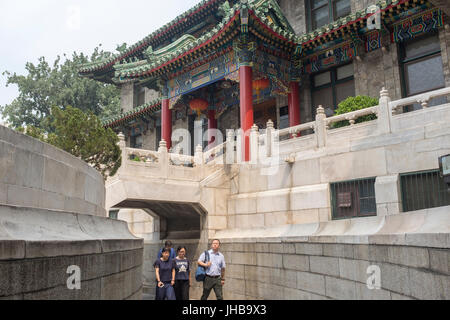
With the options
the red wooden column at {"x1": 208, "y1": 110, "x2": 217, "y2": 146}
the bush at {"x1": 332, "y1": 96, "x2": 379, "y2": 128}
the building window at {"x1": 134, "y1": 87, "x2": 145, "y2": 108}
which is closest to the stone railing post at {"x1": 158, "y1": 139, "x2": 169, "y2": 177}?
the bush at {"x1": 332, "y1": 96, "x2": 379, "y2": 128}

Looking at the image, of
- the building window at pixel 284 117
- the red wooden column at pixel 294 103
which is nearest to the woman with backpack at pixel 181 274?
the red wooden column at pixel 294 103

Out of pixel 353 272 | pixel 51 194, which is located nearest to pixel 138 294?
pixel 51 194

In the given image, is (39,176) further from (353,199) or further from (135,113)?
(135,113)

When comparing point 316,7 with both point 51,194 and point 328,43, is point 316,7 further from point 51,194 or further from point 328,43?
point 51,194

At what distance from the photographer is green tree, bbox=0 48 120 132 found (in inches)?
1265

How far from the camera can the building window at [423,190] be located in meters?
9.22

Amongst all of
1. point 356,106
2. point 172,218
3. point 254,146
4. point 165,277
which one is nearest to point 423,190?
point 356,106

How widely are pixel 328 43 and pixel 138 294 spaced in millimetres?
11090

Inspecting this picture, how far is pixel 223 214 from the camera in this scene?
42.7ft

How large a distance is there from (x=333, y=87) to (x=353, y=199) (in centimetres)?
618

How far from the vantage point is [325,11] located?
16625mm

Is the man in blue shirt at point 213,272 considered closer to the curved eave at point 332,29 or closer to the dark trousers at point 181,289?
the dark trousers at point 181,289

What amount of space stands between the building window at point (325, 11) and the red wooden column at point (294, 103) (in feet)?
9.20

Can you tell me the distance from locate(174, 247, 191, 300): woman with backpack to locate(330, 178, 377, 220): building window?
12.7 feet
